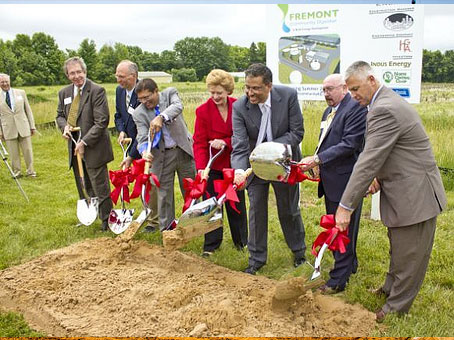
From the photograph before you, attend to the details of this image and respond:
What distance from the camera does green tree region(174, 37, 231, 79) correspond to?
262 inches

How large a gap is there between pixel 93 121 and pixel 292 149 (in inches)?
101

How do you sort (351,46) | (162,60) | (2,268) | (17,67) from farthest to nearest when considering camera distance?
(17,67) < (162,60) < (351,46) < (2,268)

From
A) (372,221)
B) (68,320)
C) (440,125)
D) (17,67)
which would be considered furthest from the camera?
(17,67)

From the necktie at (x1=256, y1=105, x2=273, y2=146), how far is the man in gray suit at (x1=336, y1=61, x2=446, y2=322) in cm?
101

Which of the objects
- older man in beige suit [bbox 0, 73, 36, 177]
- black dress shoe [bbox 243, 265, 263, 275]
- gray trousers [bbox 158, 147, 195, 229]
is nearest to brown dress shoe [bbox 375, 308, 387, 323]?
black dress shoe [bbox 243, 265, 263, 275]

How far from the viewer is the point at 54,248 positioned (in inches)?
211

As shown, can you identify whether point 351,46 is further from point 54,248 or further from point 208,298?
point 54,248

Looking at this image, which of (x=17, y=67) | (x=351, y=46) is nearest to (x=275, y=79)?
(x=351, y=46)

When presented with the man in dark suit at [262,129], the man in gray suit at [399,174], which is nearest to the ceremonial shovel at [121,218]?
the man in dark suit at [262,129]

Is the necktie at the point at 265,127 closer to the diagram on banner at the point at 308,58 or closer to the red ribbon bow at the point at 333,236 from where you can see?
the red ribbon bow at the point at 333,236

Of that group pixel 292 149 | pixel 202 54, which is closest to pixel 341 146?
pixel 292 149

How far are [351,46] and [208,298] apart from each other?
321 cm

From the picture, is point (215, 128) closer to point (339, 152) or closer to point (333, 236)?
point (339, 152)

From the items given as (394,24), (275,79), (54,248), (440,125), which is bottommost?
(54,248)
